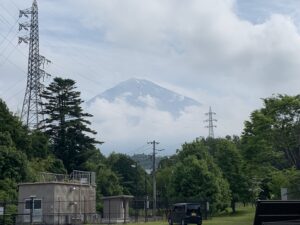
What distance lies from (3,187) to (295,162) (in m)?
29.6

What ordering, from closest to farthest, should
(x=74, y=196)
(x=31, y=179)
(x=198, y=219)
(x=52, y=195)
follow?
1. (x=198, y=219)
2. (x=52, y=195)
3. (x=74, y=196)
4. (x=31, y=179)

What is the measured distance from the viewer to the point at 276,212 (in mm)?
5555

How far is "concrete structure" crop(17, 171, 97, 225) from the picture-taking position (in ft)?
159

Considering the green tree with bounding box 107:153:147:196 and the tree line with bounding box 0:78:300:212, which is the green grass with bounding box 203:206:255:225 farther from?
the green tree with bounding box 107:153:147:196

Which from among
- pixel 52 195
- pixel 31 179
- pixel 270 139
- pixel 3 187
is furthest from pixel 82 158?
pixel 270 139

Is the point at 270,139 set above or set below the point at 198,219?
above

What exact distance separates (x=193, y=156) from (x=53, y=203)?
90.0 ft

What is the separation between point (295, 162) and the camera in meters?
43.8

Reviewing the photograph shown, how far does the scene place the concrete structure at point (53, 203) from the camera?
159ft

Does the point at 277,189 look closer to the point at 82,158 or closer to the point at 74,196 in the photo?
the point at 74,196

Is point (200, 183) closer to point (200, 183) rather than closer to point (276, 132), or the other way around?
point (200, 183)

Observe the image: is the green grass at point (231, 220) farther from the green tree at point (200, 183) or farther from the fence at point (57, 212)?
the green tree at point (200, 183)

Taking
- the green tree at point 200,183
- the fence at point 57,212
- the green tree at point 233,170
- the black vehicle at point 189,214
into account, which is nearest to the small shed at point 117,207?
the fence at point 57,212

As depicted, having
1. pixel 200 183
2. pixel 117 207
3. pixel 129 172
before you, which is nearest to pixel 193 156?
pixel 200 183
